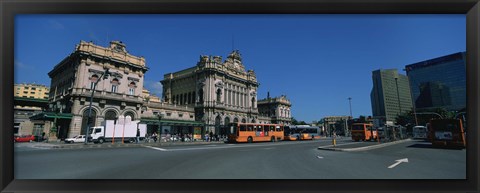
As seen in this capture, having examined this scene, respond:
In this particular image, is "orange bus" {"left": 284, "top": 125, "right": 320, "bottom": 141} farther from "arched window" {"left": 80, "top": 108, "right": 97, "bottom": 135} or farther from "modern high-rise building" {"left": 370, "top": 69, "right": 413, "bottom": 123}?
"arched window" {"left": 80, "top": 108, "right": 97, "bottom": 135}

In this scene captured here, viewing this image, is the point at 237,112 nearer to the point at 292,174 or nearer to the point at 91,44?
the point at 91,44

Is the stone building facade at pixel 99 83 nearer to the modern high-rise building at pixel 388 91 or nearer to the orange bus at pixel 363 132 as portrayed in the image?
the orange bus at pixel 363 132

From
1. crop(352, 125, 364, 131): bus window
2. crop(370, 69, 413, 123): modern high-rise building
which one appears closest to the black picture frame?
crop(370, 69, 413, 123): modern high-rise building

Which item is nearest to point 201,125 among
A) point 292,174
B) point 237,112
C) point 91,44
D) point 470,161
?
point 237,112

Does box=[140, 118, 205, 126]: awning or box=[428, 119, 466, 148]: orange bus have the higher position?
box=[140, 118, 205, 126]: awning

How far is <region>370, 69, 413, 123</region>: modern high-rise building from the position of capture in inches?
1271

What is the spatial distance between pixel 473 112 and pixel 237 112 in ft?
170

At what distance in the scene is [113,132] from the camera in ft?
88.2

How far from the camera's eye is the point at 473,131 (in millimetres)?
5195

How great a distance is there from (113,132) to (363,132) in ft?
99.8

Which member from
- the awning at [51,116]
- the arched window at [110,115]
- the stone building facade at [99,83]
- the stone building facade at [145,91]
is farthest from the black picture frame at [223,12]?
the arched window at [110,115]

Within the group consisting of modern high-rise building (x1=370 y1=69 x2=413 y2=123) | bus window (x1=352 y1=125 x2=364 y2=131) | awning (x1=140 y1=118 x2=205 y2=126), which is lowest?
bus window (x1=352 y1=125 x2=364 y2=131)

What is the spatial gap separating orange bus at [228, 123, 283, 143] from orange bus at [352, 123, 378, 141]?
412 inches

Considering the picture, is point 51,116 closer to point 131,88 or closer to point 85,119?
point 85,119
